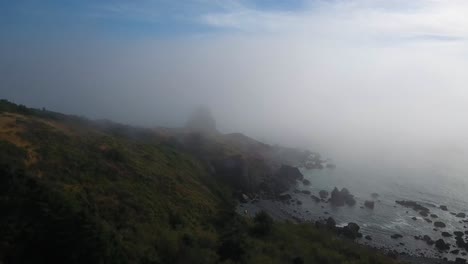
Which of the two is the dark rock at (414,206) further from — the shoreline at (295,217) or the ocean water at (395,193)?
the shoreline at (295,217)

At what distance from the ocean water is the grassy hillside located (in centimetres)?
1627

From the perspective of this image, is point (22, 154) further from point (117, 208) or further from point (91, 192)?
point (117, 208)

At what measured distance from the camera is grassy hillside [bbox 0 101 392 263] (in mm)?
21297

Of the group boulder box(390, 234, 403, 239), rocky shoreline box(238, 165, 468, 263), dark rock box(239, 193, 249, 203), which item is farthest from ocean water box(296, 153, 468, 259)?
dark rock box(239, 193, 249, 203)

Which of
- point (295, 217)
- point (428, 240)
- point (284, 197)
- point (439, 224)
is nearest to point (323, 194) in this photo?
point (284, 197)

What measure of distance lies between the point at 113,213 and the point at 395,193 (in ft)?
211

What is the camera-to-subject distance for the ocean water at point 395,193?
56.8 meters

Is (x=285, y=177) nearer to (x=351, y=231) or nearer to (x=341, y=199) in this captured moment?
(x=341, y=199)

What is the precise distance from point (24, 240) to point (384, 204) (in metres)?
62.7

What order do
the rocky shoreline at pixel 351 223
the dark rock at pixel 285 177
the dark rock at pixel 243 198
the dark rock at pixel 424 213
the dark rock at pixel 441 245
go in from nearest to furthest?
1. the rocky shoreline at pixel 351 223
2. the dark rock at pixel 441 245
3. the dark rock at pixel 243 198
4. the dark rock at pixel 424 213
5. the dark rock at pixel 285 177

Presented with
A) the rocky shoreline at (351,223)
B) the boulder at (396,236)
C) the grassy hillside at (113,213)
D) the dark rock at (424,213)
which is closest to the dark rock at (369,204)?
the rocky shoreline at (351,223)

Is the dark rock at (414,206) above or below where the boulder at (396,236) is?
above

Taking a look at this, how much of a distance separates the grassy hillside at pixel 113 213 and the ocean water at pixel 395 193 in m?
16.3

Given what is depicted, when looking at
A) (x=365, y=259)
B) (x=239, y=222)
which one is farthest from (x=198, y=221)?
(x=365, y=259)
